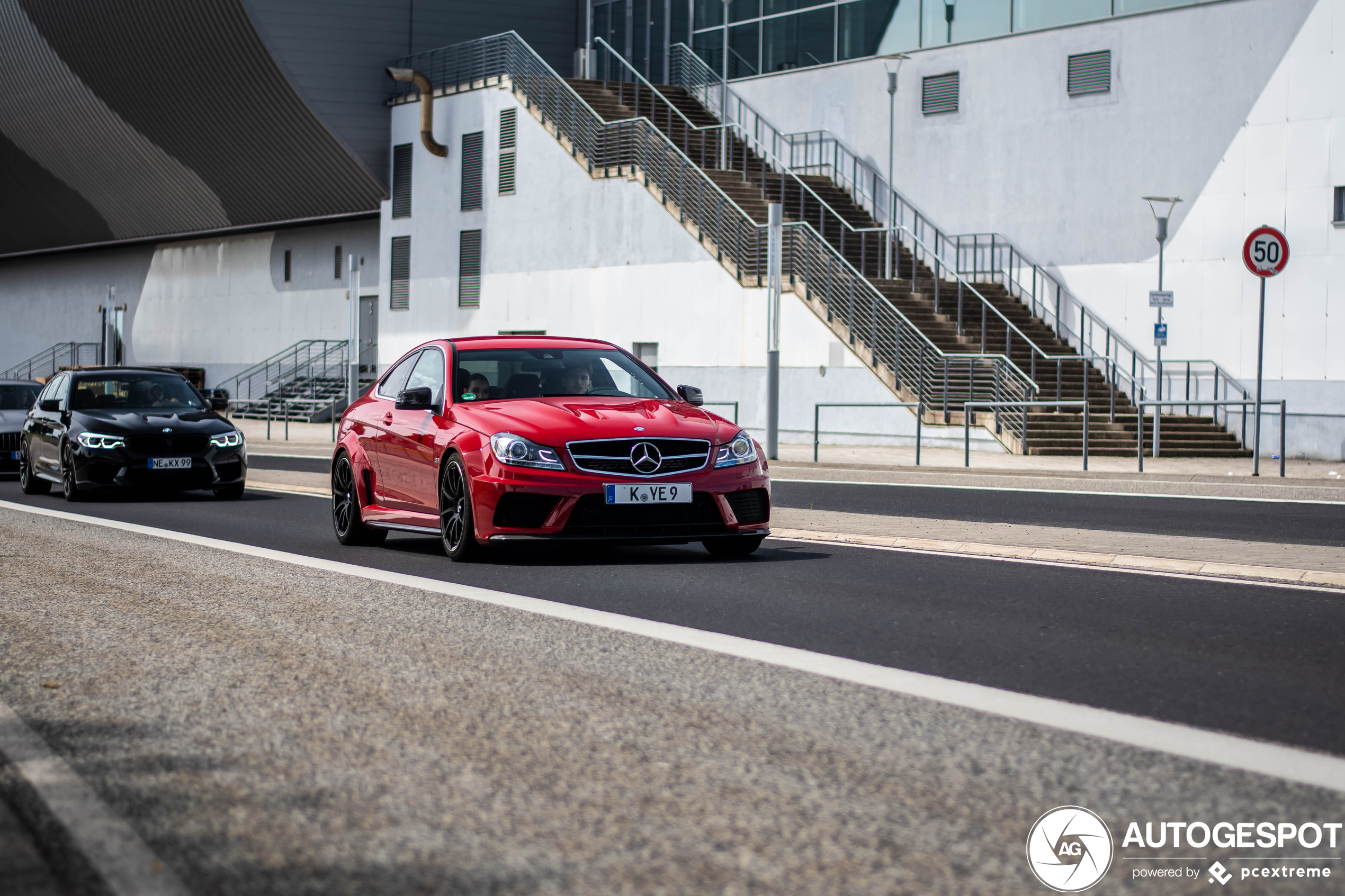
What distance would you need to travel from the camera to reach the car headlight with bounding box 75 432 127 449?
1814cm

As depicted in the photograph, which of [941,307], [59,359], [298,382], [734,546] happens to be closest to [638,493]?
[734,546]

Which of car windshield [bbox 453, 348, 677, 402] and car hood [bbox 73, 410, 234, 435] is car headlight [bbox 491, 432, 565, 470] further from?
car hood [bbox 73, 410, 234, 435]

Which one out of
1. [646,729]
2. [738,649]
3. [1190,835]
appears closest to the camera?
[1190,835]

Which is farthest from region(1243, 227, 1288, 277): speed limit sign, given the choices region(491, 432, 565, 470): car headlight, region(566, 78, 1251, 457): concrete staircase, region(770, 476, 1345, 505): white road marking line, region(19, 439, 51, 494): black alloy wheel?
region(19, 439, 51, 494): black alloy wheel

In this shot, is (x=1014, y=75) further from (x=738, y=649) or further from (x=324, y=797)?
(x=324, y=797)

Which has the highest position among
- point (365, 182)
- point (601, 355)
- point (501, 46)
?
point (501, 46)

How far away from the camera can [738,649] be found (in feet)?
23.9

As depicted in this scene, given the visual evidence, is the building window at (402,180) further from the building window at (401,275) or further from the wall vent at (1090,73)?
the wall vent at (1090,73)

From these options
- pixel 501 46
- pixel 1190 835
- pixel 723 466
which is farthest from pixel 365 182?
pixel 1190 835

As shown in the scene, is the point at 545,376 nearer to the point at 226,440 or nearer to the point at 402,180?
the point at 226,440

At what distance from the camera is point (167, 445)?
1831 cm

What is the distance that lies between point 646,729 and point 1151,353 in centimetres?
2815

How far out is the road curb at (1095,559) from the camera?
1003cm

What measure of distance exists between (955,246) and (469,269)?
14.3m
